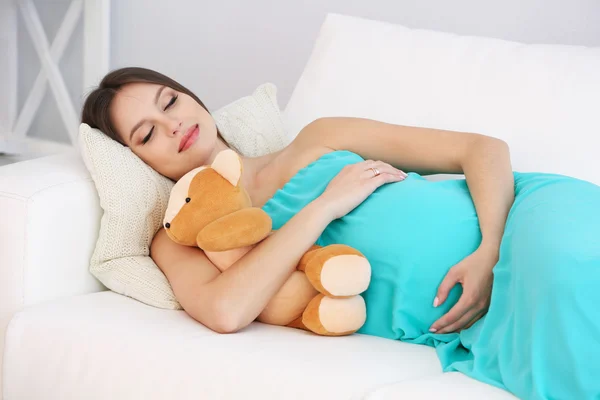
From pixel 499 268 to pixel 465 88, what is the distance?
610 millimetres

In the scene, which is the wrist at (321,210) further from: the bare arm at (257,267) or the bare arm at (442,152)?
the bare arm at (442,152)

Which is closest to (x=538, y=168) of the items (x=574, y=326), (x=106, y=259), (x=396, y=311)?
(x=396, y=311)

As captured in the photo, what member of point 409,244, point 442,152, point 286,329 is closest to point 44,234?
point 286,329

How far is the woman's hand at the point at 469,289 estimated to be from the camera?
1441 millimetres

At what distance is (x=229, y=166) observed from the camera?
1518 millimetres

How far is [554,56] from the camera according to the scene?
1.87 metres

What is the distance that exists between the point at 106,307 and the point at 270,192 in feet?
1.39

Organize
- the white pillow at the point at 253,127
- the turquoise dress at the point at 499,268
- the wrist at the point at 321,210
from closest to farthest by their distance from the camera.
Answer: the turquoise dress at the point at 499,268 < the wrist at the point at 321,210 < the white pillow at the point at 253,127

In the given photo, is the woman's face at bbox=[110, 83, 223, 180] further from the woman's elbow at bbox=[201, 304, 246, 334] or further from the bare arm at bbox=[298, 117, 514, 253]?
the woman's elbow at bbox=[201, 304, 246, 334]

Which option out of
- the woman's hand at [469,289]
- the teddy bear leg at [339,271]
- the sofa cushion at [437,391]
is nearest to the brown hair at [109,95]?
the teddy bear leg at [339,271]

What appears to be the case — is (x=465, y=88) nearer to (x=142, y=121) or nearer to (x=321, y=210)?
(x=321, y=210)

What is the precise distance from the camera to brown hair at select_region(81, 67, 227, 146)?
183cm

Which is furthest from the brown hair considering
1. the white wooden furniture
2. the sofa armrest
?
the white wooden furniture

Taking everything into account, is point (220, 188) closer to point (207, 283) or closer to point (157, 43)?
point (207, 283)
